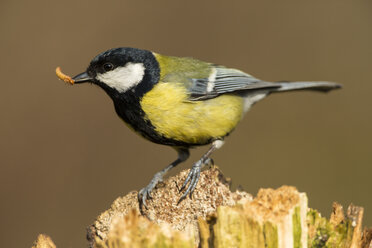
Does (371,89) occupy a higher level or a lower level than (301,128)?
higher

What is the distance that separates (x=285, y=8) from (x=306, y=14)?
8.4 inches

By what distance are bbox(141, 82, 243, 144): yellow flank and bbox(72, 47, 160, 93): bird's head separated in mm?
107

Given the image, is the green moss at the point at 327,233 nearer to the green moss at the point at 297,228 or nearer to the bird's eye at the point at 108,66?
the green moss at the point at 297,228

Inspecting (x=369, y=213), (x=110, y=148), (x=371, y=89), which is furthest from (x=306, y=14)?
(x=110, y=148)

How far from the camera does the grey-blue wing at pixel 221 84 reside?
2867 millimetres

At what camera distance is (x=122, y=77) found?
105 inches

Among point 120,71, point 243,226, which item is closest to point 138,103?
point 120,71

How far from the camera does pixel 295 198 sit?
5.28 ft

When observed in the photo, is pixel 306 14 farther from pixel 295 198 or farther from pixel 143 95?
pixel 295 198

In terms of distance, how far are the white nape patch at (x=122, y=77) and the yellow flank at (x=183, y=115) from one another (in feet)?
0.39

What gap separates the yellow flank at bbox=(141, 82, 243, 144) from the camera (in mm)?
2635

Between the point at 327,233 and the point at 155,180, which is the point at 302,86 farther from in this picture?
the point at 327,233

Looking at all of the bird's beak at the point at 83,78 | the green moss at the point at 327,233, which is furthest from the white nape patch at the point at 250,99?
the green moss at the point at 327,233

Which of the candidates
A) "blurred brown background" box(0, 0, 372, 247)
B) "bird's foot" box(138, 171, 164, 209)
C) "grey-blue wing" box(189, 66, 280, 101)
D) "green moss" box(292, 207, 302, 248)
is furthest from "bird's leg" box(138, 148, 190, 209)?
"green moss" box(292, 207, 302, 248)
